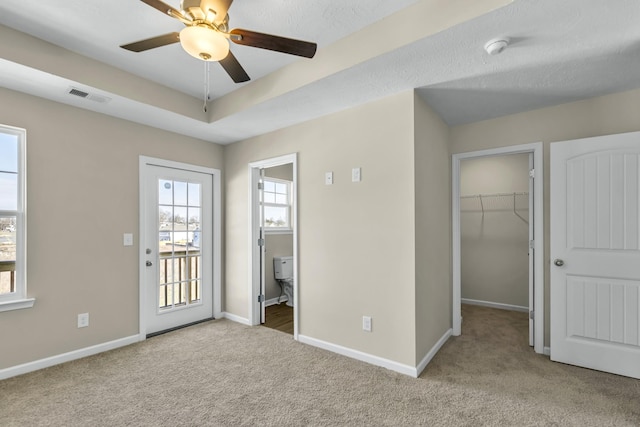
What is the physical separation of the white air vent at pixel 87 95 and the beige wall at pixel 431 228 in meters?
2.76

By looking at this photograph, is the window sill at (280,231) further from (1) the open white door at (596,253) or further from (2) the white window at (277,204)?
(1) the open white door at (596,253)

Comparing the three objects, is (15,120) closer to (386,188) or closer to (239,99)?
(239,99)

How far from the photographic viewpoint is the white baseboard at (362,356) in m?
2.56

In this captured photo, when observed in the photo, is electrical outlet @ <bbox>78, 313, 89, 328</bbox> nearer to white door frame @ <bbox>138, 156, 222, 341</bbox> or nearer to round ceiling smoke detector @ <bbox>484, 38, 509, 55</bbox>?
white door frame @ <bbox>138, 156, 222, 341</bbox>

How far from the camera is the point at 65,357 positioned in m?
2.80

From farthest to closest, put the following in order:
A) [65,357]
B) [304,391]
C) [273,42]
Answer: [65,357]
[304,391]
[273,42]

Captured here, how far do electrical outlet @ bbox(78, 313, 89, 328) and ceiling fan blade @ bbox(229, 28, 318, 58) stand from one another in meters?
2.92

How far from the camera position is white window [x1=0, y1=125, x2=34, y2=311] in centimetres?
255

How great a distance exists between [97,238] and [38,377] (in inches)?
48.1

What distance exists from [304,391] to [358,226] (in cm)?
144

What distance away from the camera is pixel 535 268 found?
119 inches

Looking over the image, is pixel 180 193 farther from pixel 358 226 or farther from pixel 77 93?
pixel 358 226

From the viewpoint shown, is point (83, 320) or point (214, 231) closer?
point (83, 320)

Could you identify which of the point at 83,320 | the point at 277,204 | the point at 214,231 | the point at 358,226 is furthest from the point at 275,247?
the point at 83,320
